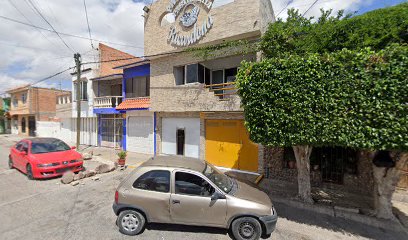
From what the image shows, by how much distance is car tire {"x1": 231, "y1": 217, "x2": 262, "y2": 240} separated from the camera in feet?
12.3

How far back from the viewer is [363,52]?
420cm

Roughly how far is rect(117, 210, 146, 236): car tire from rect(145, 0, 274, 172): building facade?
5.49 meters

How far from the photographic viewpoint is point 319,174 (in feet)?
23.3

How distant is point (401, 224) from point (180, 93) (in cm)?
912

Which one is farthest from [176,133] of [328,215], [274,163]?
[328,215]

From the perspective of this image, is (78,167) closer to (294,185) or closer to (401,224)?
(294,185)

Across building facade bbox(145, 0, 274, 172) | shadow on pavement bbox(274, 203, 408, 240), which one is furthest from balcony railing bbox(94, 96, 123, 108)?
shadow on pavement bbox(274, 203, 408, 240)

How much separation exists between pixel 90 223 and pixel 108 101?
11408 millimetres

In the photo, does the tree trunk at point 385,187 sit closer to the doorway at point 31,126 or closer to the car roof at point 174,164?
the car roof at point 174,164

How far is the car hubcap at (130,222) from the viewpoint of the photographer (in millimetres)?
4000

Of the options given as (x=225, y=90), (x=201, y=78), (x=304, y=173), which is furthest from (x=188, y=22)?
(x=304, y=173)

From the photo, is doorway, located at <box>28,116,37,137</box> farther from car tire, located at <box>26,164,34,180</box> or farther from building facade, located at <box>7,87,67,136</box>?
car tire, located at <box>26,164,34,180</box>

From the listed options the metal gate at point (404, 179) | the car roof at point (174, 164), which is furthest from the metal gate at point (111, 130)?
the metal gate at point (404, 179)

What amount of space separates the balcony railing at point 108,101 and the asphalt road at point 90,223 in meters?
8.39
